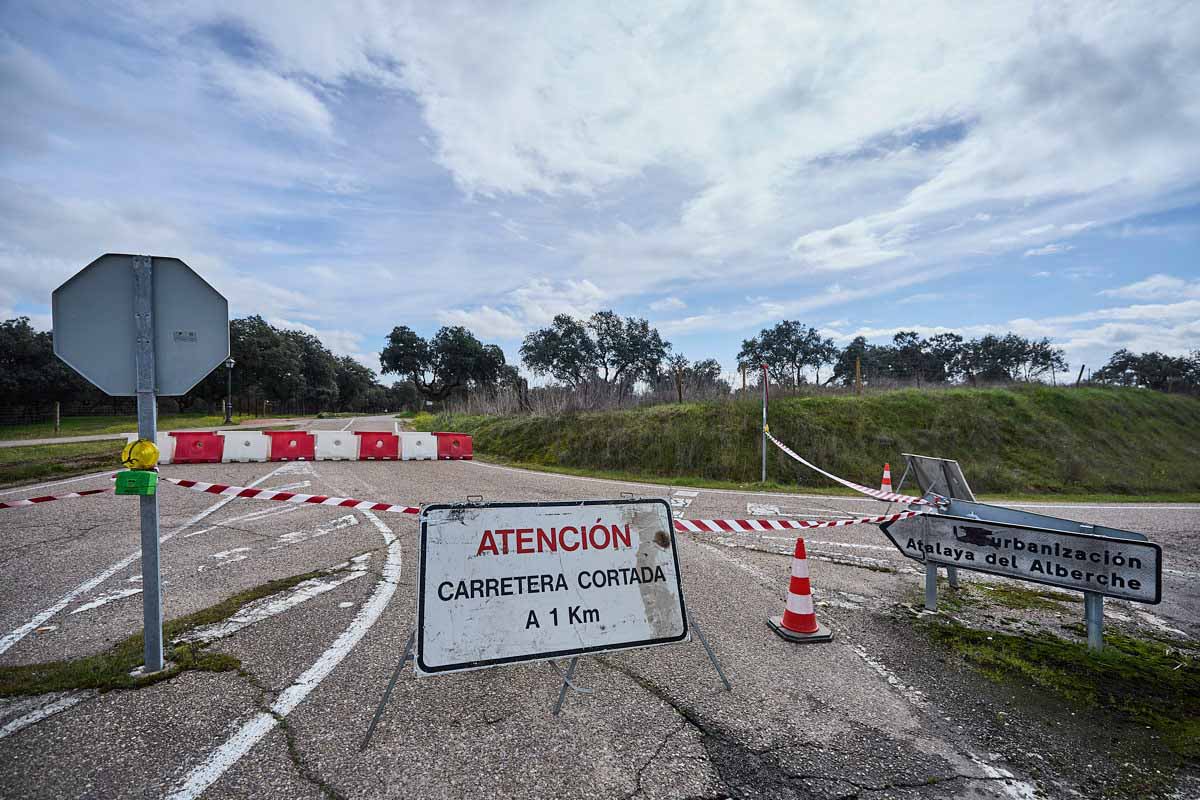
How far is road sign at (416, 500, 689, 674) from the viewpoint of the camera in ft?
10.2

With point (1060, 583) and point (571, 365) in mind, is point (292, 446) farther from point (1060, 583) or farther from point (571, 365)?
point (571, 365)

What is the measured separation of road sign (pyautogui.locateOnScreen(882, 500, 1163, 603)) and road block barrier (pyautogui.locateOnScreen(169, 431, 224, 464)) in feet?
53.8

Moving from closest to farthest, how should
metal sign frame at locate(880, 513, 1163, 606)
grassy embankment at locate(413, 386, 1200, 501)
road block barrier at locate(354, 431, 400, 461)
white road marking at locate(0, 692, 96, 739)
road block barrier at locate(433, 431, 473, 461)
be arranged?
white road marking at locate(0, 692, 96, 739) < metal sign frame at locate(880, 513, 1163, 606) < grassy embankment at locate(413, 386, 1200, 501) < road block barrier at locate(354, 431, 400, 461) < road block barrier at locate(433, 431, 473, 461)

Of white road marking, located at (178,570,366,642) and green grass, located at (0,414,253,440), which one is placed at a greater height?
green grass, located at (0,414,253,440)

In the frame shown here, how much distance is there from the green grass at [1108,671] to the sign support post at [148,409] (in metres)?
5.65

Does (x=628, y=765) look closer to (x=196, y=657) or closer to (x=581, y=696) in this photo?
(x=581, y=696)

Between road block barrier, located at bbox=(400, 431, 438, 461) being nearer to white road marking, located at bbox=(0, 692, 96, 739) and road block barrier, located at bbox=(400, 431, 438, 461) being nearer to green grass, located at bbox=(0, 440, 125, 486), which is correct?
green grass, located at bbox=(0, 440, 125, 486)

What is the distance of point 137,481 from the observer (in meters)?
3.35

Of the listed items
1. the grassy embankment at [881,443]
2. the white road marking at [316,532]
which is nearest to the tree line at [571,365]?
the grassy embankment at [881,443]

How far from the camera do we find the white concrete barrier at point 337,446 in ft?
52.4

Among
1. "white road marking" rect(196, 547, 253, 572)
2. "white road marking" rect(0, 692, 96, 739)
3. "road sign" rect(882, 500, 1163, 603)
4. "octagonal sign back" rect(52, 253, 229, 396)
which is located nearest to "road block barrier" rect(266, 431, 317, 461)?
"white road marking" rect(196, 547, 253, 572)

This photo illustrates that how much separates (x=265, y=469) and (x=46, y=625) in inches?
400

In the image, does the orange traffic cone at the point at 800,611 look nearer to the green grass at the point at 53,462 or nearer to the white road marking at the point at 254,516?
the white road marking at the point at 254,516

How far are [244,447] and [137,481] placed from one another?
13.6 m
